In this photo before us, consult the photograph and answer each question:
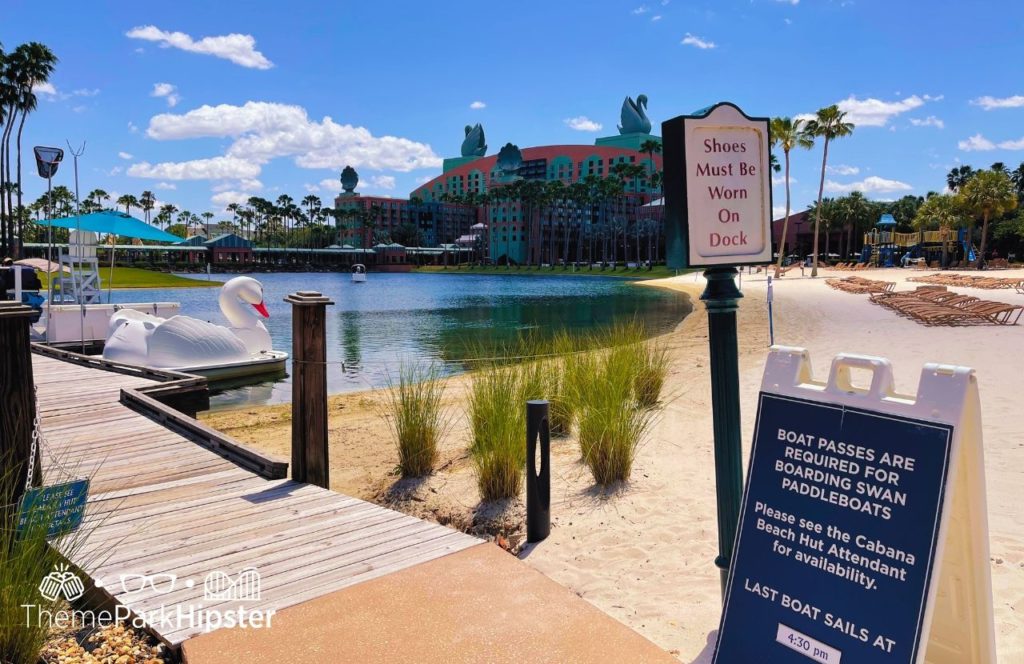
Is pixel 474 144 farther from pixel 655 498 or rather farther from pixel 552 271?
pixel 655 498

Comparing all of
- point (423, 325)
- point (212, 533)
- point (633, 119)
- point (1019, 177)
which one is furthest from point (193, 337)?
point (633, 119)

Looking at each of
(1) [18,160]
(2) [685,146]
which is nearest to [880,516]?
(2) [685,146]

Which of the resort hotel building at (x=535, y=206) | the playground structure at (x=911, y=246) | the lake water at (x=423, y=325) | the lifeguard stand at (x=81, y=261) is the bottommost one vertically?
the lake water at (x=423, y=325)

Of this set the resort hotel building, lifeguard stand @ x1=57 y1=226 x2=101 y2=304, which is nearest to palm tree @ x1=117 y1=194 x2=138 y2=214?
the resort hotel building

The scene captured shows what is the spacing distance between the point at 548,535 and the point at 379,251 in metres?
121

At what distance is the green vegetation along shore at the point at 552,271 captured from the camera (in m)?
75.1

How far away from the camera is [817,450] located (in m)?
2.27

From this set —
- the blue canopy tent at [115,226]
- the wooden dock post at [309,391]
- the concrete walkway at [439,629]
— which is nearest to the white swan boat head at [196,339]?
the blue canopy tent at [115,226]

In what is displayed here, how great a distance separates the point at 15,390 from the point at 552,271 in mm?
94906

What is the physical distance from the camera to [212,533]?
3787mm

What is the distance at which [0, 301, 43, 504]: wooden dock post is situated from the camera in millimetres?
3314

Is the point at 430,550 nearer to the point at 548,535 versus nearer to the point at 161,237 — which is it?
the point at 548,535

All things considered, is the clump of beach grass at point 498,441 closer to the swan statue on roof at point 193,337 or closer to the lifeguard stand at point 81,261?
the swan statue on roof at point 193,337

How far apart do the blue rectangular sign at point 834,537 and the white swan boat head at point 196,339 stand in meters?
11.4
